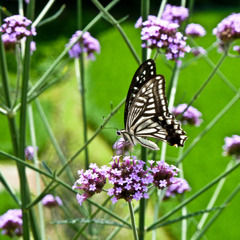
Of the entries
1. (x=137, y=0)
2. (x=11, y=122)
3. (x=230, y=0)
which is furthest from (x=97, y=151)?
(x=230, y=0)

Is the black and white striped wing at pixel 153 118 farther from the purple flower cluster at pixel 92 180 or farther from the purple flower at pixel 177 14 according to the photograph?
the purple flower at pixel 177 14

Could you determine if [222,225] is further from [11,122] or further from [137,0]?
[137,0]

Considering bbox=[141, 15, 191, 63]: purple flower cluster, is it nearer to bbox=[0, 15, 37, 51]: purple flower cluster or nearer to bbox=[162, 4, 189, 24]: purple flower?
bbox=[0, 15, 37, 51]: purple flower cluster

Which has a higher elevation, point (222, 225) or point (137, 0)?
point (137, 0)

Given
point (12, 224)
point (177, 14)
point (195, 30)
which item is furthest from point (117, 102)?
point (12, 224)

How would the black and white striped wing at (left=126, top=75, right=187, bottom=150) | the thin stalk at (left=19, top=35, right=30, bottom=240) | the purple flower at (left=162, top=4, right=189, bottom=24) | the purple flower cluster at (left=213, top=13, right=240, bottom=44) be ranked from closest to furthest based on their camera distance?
the thin stalk at (left=19, top=35, right=30, bottom=240) → the black and white striped wing at (left=126, top=75, right=187, bottom=150) → the purple flower cluster at (left=213, top=13, right=240, bottom=44) → the purple flower at (left=162, top=4, right=189, bottom=24)

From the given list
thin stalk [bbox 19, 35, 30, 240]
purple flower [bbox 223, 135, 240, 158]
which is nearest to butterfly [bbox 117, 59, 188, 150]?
thin stalk [bbox 19, 35, 30, 240]
